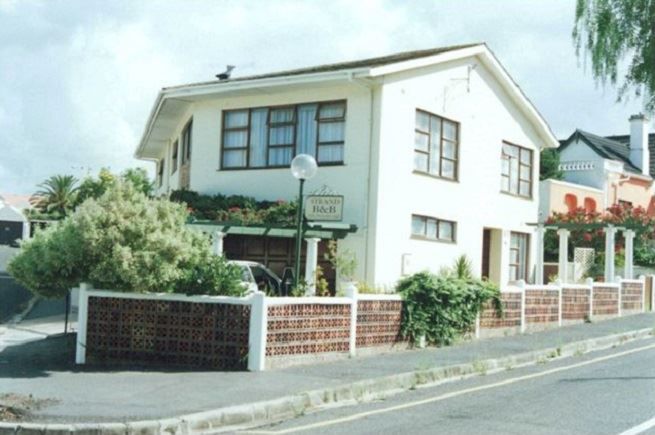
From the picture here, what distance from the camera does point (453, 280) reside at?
17109 mm

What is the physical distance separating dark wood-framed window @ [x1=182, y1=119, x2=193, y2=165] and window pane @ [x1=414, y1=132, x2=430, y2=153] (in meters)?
6.70

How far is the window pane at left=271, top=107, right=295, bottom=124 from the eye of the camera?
896 inches

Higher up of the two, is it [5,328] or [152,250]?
[152,250]

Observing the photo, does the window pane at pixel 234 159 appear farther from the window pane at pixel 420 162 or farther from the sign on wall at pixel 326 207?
the sign on wall at pixel 326 207

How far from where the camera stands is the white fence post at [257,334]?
41.9 ft

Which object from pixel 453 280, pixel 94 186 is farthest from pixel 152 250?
pixel 94 186

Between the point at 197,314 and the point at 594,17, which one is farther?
the point at 197,314

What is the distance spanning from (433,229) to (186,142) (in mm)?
8134

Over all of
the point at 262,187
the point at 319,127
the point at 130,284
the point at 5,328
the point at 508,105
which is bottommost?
the point at 5,328

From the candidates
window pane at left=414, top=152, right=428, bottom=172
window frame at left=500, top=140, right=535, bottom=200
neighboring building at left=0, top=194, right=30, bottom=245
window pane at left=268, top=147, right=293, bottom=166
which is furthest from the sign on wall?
neighboring building at left=0, top=194, right=30, bottom=245

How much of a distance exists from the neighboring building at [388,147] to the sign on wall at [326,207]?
284 cm

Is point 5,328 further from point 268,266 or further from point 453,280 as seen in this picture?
point 453,280

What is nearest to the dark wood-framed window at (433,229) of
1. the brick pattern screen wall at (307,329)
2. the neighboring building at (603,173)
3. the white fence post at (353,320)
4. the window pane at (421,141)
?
the window pane at (421,141)

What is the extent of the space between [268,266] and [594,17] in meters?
14.3
